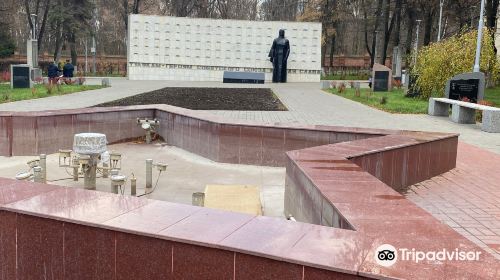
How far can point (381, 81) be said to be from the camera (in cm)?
2914

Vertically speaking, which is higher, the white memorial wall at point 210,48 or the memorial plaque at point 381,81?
the white memorial wall at point 210,48

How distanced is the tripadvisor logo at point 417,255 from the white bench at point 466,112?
39.3ft

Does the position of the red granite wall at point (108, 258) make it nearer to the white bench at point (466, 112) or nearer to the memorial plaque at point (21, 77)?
the white bench at point (466, 112)

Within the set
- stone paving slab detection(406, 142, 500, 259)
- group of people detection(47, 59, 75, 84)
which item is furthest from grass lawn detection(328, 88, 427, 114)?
group of people detection(47, 59, 75, 84)

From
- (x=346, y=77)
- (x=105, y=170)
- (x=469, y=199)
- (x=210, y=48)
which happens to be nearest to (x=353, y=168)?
(x=469, y=199)

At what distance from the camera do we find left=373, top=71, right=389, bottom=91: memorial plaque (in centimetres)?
2892

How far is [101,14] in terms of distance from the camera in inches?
2477

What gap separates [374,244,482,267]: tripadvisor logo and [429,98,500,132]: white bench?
11976 mm

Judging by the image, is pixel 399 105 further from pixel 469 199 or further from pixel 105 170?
pixel 105 170

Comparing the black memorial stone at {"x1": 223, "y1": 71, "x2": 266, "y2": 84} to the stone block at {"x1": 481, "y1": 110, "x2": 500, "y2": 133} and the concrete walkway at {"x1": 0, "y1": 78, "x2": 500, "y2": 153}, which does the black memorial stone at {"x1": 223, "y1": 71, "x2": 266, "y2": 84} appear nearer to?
the concrete walkway at {"x1": 0, "y1": 78, "x2": 500, "y2": 153}

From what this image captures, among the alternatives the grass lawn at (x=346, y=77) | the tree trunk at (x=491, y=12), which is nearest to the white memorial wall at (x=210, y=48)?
the grass lawn at (x=346, y=77)

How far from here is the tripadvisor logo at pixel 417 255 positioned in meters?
2.97

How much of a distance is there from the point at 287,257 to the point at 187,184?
5681 mm

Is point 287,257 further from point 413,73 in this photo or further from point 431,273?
point 413,73
